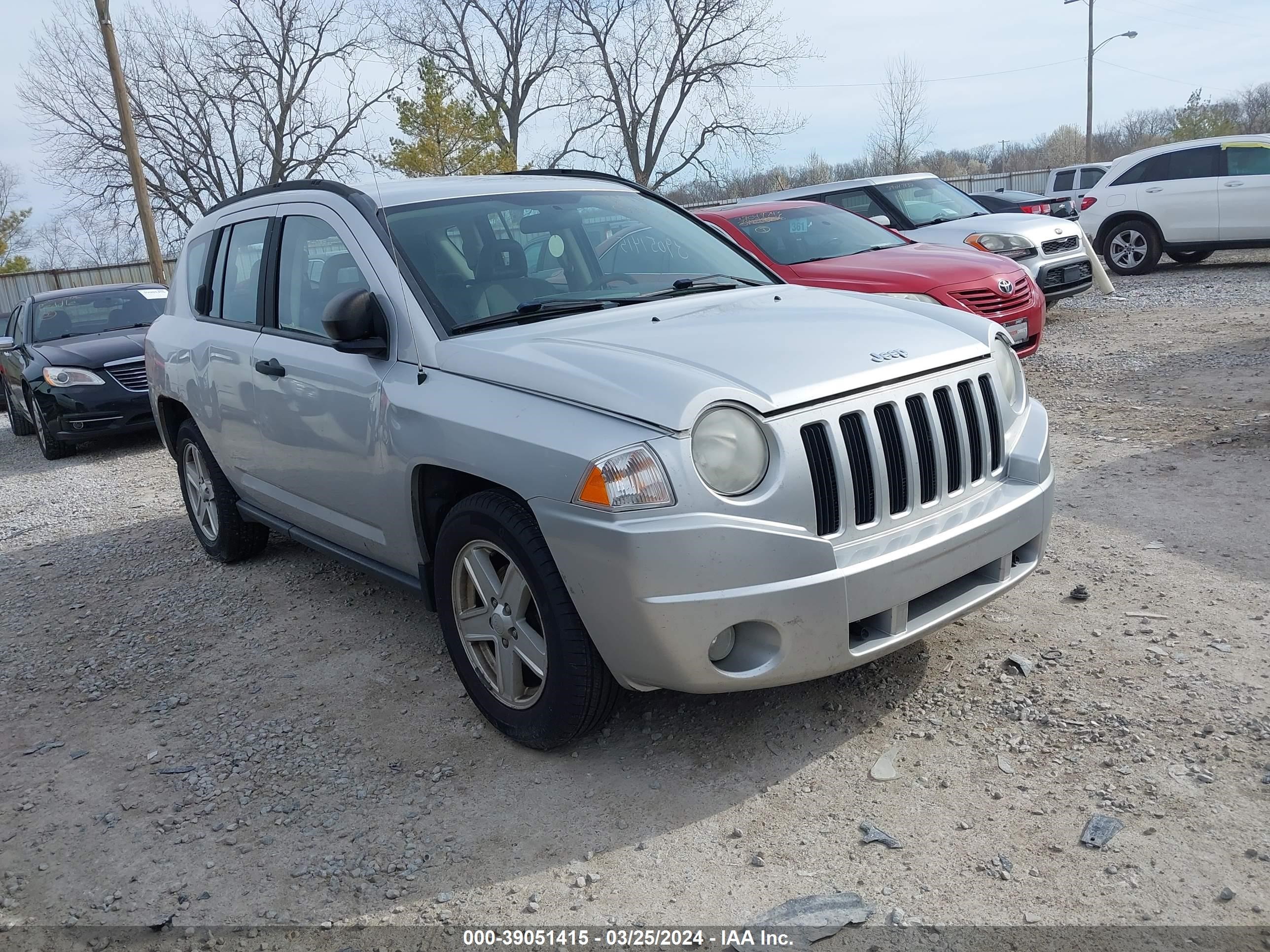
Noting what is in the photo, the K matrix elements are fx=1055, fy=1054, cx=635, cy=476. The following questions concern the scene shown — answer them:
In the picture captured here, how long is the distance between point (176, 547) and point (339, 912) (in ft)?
13.8

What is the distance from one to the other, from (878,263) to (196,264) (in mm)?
5140

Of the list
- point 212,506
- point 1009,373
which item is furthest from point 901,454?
point 212,506

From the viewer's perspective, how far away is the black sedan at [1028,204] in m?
18.8

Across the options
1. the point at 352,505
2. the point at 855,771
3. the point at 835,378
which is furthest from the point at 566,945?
the point at 352,505

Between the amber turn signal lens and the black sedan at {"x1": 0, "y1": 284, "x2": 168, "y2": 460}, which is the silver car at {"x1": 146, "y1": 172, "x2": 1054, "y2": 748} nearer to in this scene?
the amber turn signal lens

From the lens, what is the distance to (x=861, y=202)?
1177 cm

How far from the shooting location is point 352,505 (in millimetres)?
4090

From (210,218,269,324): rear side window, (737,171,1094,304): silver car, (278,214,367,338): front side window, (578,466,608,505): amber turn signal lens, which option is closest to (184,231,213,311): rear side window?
(210,218,269,324): rear side window

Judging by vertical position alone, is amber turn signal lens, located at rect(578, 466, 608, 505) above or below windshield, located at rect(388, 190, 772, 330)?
below

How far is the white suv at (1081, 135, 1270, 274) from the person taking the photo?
45.0 ft

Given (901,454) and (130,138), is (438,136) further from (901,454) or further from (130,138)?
(901,454)

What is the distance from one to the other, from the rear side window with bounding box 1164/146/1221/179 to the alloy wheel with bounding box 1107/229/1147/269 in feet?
2.85

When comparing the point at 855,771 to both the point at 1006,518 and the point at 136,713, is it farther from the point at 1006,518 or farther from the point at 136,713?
the point at 136,713

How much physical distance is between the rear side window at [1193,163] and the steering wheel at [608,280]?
41.8 ft
